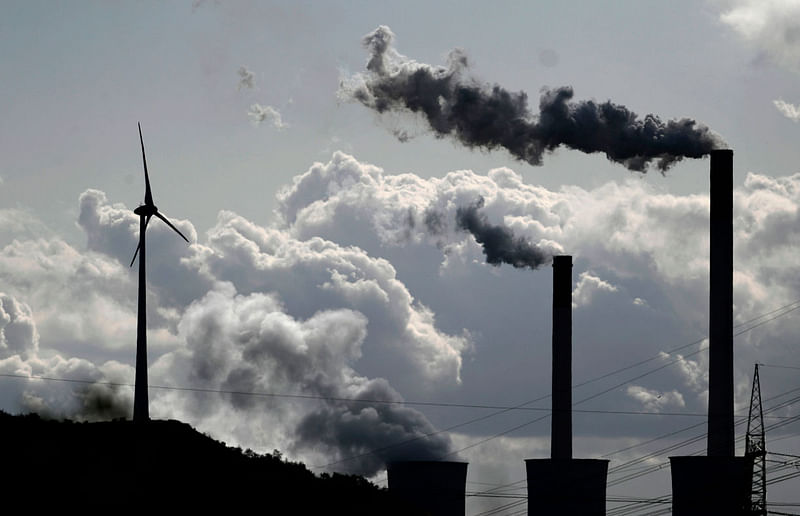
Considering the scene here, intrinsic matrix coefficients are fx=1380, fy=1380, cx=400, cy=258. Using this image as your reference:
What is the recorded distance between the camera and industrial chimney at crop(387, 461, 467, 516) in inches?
3484

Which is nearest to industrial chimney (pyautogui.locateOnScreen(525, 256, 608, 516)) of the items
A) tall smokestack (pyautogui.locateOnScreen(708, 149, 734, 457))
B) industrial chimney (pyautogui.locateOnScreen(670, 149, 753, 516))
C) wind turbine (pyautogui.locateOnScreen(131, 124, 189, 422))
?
industrial chimney (pyautogui.locateOnScreen(670, 149, 753, 516))

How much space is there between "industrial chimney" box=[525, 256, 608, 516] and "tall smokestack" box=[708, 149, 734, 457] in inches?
327

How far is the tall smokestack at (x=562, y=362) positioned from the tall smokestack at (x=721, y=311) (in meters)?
12.0

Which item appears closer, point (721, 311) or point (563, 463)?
point (721, 311)

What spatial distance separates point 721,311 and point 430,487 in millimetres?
21565

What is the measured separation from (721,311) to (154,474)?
35250 millimetres

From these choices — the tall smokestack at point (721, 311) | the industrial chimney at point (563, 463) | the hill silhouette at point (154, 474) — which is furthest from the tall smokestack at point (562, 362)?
the hill silhouette at point (154, 474)

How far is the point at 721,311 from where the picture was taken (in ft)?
277

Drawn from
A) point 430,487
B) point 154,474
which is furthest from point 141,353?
point 430,487

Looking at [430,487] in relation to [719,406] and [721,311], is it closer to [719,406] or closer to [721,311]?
[719,406]

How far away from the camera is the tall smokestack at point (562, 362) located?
93125mm

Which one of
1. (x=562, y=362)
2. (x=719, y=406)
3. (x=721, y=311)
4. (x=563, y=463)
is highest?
(x=721, y=311)

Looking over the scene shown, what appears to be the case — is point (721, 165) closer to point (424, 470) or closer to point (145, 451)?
point (424, 470)

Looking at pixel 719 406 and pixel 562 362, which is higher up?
pixel 562 362
